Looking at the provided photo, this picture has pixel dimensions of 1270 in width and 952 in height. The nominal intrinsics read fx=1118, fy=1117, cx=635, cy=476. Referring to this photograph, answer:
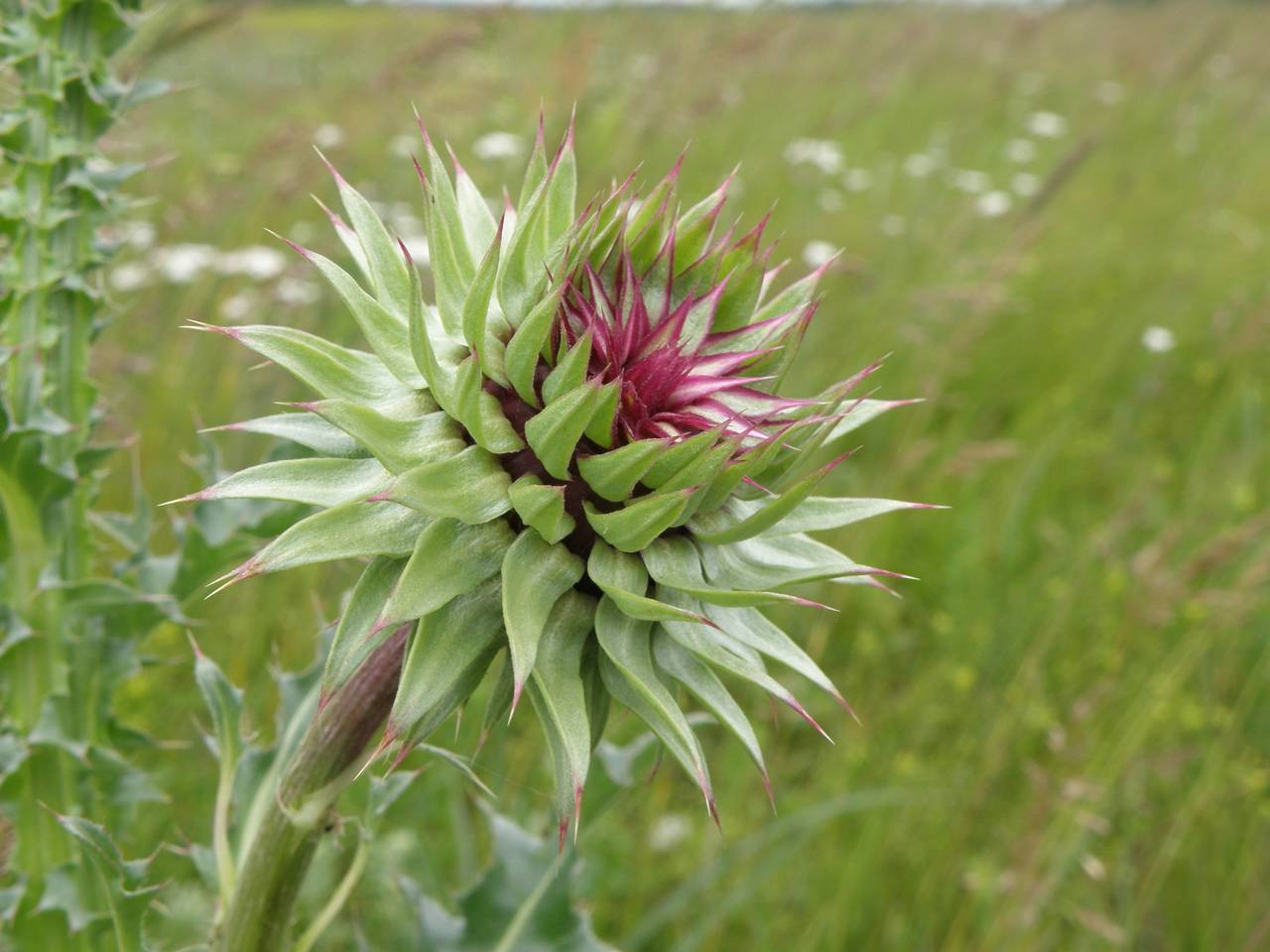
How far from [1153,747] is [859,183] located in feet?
16.4

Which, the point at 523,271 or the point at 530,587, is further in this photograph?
the point at 523,271

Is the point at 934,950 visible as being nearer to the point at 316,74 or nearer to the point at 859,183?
the point at 859,183

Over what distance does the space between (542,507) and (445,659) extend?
23cm

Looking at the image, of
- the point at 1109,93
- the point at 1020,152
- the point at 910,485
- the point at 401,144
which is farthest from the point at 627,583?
the point at 1109,93

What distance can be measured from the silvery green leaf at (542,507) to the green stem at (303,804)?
29cm

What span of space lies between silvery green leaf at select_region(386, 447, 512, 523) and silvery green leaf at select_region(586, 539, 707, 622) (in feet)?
0.45

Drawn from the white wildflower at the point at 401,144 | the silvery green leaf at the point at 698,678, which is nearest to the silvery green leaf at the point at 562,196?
the silvery green leaf at the point at 698,678

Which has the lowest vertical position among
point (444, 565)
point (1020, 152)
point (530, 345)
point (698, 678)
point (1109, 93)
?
point (1109, 93)

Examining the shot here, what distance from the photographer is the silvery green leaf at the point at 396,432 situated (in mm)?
1316

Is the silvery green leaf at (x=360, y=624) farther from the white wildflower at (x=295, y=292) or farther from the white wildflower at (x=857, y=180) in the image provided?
the white wildflower at (x=857, y=180)

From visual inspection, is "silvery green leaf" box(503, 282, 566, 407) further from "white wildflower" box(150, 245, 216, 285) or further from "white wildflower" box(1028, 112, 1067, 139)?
"white wildflower" box(1028, 112, 1067, 139)

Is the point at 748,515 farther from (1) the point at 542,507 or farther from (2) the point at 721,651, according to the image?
(1) the point at 542,507

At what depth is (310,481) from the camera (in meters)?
1.43

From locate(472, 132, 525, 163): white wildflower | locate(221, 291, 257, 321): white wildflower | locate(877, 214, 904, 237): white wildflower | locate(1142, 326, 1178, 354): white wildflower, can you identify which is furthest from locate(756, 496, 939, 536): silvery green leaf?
locate(877, 214, 904, 237): white wildflower
